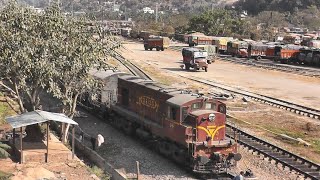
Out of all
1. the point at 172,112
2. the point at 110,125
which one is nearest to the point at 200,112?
the point at 172,112

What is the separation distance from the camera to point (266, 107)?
39750mm

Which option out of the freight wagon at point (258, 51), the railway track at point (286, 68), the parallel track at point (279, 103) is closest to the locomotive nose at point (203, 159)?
the parallel track at point (279, 103)

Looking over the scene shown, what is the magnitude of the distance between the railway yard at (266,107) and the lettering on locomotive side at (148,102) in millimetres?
2579

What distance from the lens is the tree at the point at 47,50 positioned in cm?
2153

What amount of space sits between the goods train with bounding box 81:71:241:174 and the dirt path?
20.5 m

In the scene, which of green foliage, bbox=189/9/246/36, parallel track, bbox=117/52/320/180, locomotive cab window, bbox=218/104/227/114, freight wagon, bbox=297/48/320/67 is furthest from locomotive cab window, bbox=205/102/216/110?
green foliage, bbox=189/9/246/36

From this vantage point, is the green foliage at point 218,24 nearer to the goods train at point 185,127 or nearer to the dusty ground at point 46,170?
the goods train at point 185,127

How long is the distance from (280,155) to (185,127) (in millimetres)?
6117

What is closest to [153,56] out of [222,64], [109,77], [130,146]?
[222,64]

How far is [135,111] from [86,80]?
4.91m

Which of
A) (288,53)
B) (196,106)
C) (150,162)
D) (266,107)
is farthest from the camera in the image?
(288,53)

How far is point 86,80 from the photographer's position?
23922mm

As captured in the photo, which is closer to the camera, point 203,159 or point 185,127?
point 203,159

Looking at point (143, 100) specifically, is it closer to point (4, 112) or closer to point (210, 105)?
point (210, 105)
